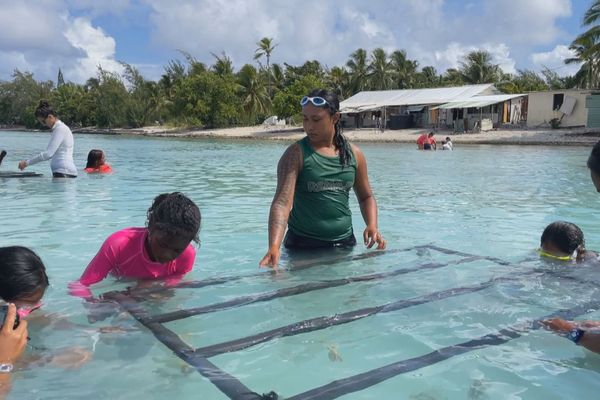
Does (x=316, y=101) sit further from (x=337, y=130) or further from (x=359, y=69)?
(x=359, y=69)

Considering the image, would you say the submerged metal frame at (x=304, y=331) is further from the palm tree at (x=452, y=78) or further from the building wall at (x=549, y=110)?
the palm tree at (x=452, y=78)

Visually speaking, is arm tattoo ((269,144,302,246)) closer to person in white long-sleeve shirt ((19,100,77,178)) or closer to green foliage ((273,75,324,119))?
person in white long-sleeve shirt ((19,100,77,178))

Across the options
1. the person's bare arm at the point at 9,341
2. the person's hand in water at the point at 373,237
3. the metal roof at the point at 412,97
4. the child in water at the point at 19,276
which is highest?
the metal roof at the point at 412,97

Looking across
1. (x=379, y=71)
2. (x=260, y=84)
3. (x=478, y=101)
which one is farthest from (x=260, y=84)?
(x=478, y=101)

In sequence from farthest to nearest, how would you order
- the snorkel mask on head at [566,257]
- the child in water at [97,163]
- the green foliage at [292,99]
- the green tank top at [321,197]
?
1. the green foliage at [292,99]
2. the child in water at [97,163]
3. the snorkel mask on head at [566,257]
4. the green tank top at [321,197]

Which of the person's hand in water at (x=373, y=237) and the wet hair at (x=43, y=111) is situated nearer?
the person's hand in water at (x=373, y=237)

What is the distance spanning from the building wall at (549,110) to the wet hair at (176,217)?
128 feet

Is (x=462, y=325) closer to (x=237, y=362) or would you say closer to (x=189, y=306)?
(x=237, y=362)

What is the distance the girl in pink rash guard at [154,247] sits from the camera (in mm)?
3319

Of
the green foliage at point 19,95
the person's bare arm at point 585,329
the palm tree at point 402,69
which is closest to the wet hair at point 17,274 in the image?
the person's bare arm at point 585,329

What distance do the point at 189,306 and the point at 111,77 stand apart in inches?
3119

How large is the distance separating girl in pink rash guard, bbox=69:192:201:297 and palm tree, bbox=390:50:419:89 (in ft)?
196

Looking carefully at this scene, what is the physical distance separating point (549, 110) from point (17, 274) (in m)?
41.6

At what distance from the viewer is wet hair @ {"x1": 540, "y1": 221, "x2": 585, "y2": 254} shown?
5.40m
